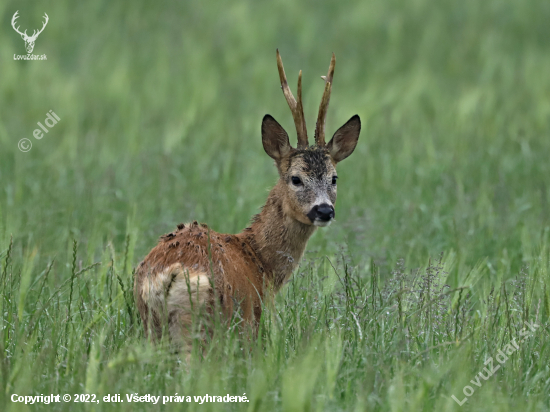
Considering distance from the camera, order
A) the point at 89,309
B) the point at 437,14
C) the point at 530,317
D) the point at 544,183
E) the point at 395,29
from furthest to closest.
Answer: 1. the point at 437,14
2. the point at 395,29
3. the point at 544,183
4. the point at 530,317
5. the point at 89,309

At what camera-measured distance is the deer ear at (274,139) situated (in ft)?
15.7

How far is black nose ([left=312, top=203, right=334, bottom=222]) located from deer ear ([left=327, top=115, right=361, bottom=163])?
0.64m

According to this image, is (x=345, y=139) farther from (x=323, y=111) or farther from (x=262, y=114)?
(x=262, y=114)

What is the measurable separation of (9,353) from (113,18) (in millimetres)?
11498

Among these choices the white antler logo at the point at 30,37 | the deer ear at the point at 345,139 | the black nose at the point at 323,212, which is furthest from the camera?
the white antler logo at the point at 30,37

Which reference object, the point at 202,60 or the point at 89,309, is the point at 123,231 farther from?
the point at 202,60

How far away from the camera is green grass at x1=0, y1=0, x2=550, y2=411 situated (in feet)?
10.3

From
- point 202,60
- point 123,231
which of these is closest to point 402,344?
point 123,231

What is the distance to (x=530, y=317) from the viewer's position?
161 inches

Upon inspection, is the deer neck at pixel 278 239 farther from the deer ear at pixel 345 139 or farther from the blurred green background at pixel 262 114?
the blurred green background at pixel 262 114

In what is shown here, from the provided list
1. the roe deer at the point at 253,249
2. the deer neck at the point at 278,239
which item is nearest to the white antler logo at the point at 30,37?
the roe deer at the point at 253,249

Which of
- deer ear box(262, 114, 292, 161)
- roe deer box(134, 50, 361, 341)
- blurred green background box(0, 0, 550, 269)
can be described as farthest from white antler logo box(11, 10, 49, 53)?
roe deer box(134, 50, 361, 341)

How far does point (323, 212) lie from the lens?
14.3ft

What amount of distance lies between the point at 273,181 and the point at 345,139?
2.89 metres
